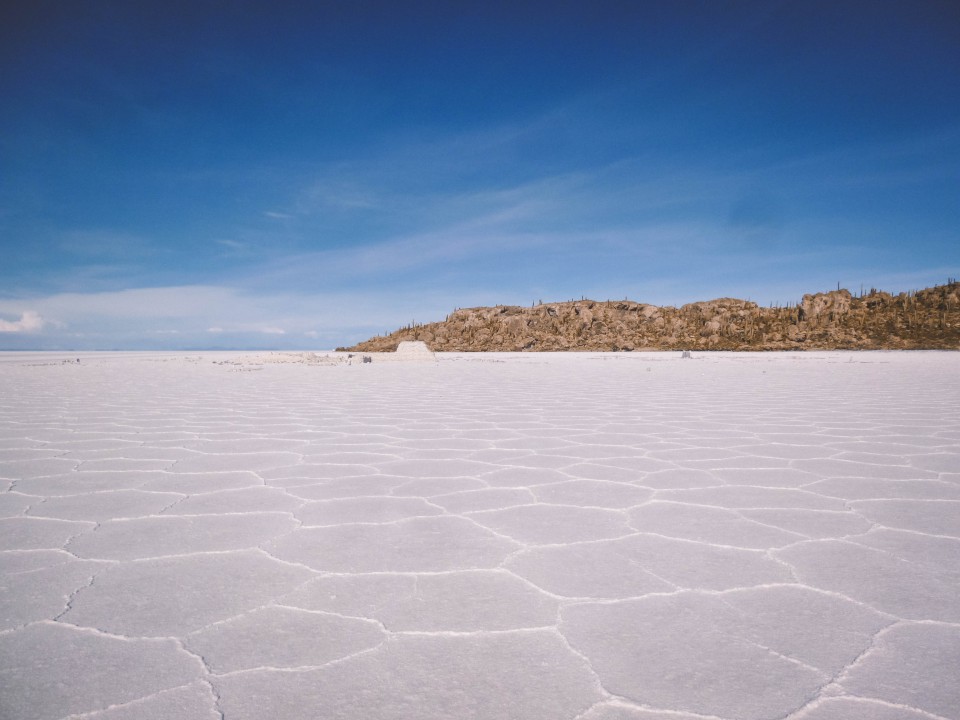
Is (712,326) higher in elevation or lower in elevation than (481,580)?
higher

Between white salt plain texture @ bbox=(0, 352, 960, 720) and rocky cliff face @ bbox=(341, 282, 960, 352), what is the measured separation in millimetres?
38914

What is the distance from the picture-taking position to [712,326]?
143ft

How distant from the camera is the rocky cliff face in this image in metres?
36.3

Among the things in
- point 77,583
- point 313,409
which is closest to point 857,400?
point 313,409

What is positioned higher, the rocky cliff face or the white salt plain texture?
the rocky cliff face

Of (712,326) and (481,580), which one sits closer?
(481,580)

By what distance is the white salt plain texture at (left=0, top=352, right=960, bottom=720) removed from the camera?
100 cm

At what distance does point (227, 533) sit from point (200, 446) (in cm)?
174

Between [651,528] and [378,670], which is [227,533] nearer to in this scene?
[378,670]

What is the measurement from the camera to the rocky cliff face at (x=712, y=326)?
3631 centimetres

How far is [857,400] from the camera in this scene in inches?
230

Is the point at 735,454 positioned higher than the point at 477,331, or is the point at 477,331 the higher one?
the point at 477,331

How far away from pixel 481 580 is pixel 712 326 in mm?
46326

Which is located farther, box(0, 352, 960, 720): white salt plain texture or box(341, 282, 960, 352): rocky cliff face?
box(341, 282, 960, 352): rocky cliff face
